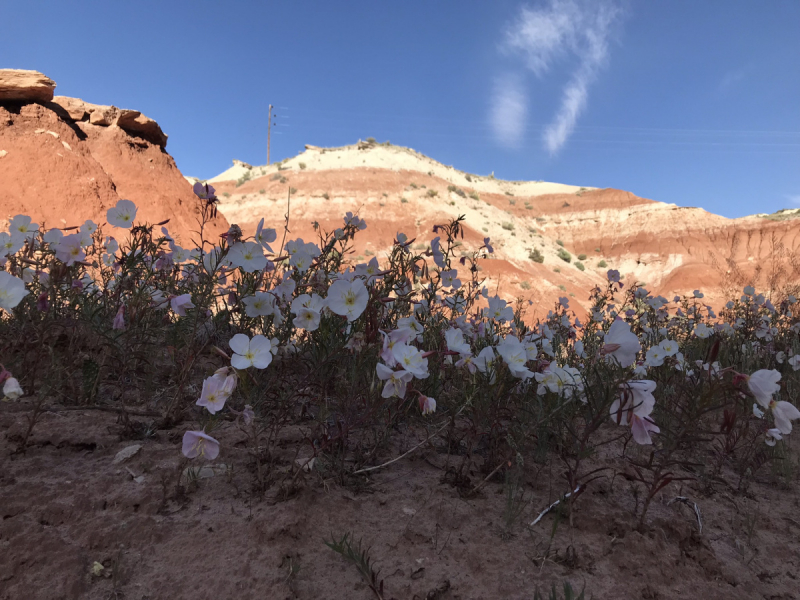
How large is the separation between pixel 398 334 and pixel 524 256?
20010 millimetres

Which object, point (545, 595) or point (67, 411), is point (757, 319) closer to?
point (545, 595)

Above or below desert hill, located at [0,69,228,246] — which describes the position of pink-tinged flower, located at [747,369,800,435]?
below

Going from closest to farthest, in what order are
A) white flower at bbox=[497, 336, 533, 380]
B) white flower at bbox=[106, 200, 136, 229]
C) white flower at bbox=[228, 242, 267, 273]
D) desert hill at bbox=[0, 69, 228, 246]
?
white flower at bbox=[497, 336, 533, 380] < white flower at bbox=[228, 242, 267, 273] < white flower at bbox=[106, 200, 136, 229] < desert hill at bbox=[0, 69, 228, 246]

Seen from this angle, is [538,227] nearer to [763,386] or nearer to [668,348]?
[668,348]

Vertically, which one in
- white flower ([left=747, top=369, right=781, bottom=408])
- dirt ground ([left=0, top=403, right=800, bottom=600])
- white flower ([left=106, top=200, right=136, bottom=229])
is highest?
white flower ([left=106, top=200, right=136, bottom=229])

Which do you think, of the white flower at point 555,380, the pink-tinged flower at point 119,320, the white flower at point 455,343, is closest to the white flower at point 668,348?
the white flower at point 555,380

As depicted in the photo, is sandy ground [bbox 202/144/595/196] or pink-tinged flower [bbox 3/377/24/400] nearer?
pink-tinged flower [bbox 3/377/24/400]

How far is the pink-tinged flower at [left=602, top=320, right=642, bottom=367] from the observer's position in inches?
55.4

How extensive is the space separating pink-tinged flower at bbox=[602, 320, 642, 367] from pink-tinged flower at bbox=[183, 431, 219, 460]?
52.6 inches

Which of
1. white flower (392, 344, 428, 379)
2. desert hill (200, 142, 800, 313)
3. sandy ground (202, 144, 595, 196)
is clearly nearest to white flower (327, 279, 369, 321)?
white flower (392, 344, 428, 379)

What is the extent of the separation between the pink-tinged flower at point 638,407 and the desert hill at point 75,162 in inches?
476

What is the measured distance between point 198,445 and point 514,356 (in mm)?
1208

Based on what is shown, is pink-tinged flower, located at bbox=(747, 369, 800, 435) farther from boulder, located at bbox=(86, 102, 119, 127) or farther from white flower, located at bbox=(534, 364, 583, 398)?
boulder, located at bbox=(86, 102, 119, 127)

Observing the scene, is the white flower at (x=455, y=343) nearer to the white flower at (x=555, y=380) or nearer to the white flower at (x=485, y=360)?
the white flower at (x=485, y=360)
